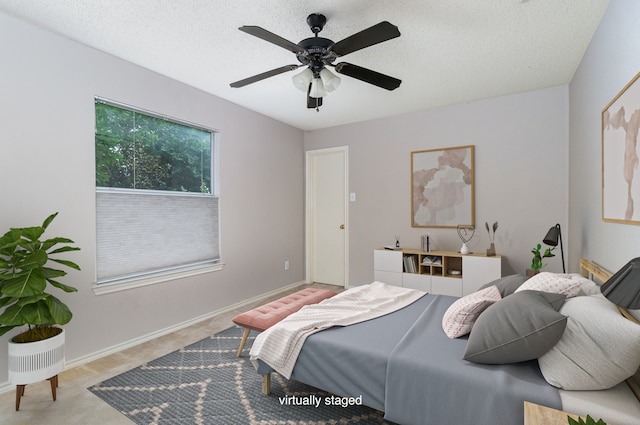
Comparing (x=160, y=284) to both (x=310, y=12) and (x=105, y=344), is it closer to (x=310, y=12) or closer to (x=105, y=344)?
(x=105, y=344)

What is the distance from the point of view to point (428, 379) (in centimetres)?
150

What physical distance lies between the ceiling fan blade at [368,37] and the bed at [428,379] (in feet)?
5.29

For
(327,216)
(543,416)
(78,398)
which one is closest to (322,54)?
(543,416)

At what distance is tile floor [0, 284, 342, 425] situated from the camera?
72.9 inches

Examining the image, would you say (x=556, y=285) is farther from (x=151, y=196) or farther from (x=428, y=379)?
(x=151, y=196)

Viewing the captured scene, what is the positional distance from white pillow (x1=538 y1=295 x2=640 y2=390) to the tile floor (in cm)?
224

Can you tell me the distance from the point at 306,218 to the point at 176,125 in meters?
2.43

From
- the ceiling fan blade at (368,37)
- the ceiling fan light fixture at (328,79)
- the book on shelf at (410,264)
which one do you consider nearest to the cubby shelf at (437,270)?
the book on shelf at (410,264)

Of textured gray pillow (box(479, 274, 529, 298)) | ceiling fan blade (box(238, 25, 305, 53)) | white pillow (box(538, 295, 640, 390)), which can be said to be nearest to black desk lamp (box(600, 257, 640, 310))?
white pillow (box(538, 295, 640, 390))

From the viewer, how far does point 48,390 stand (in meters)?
2.15

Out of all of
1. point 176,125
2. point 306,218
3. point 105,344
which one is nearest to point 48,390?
point 105,344

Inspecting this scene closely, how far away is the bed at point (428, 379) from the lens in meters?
1.28

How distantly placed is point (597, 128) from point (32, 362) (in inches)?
159

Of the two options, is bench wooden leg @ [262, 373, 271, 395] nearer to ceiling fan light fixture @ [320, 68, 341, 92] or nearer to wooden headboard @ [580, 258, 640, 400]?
wooden headboard @ [580, 258, 640, 400]
